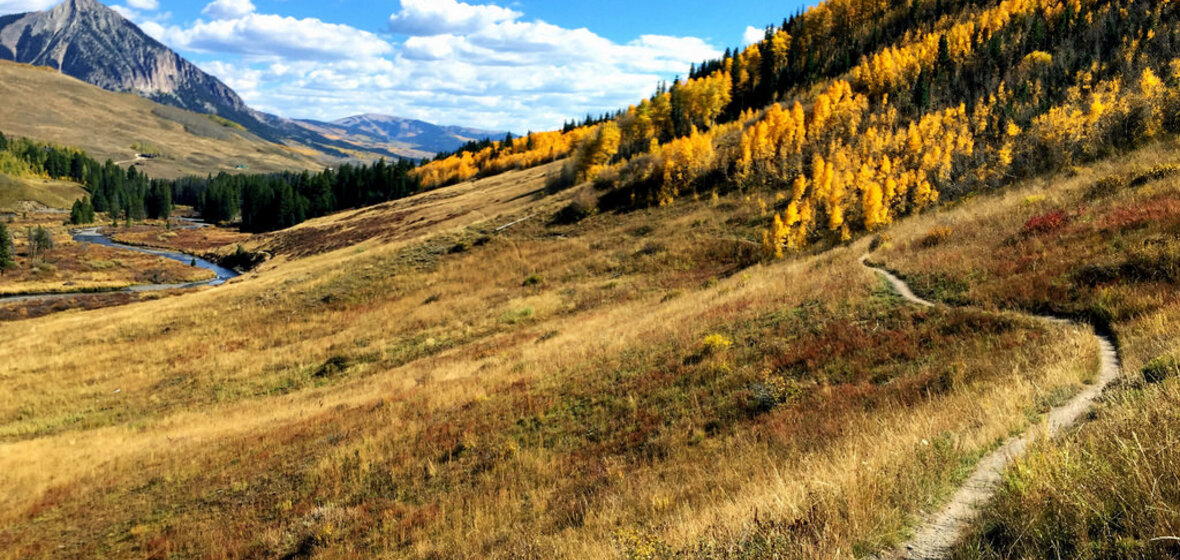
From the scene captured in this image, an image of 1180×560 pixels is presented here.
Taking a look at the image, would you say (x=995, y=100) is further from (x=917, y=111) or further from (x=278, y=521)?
(x=278, y=521)

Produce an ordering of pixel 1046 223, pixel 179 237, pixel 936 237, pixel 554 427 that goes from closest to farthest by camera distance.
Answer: pixel 554 427 < pixel 1046 223 < pixel 936 237 < pixel 179 237

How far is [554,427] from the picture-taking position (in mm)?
12750

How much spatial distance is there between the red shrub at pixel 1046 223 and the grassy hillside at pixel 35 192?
21867 centimetres

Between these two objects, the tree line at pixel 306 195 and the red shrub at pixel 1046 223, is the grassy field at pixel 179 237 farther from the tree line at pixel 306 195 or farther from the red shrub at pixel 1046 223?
the red shrub at pixel 1046 223

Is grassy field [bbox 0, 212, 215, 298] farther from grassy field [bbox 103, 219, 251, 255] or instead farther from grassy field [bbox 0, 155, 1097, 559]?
grassy field [bbox 0, 155, 1097, 559]

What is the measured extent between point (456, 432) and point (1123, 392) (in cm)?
1271

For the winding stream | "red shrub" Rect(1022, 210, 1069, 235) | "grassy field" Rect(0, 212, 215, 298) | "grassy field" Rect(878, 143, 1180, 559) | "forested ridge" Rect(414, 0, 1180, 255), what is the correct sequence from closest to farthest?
"grassy field" Rect(878, 143, 1180, 559)
"red shrub" Rect(1022, 210, 1069, 235)
"forested ridge" Rect(414, 0, 1180, 255)
the winding stream
"grassy field" Rect(0, 212, 215, 298)

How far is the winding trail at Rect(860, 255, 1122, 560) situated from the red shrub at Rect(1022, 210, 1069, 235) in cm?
1231

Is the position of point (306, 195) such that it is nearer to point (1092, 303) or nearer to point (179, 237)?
point (179, 237)

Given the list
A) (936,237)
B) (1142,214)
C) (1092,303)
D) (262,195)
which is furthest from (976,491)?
(262,195)

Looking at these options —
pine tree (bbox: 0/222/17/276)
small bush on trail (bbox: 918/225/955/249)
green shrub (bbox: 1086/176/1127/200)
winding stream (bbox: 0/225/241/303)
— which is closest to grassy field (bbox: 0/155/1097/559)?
small bush on trail (bbox: 918/225/955/249)

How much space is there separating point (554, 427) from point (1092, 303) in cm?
1249

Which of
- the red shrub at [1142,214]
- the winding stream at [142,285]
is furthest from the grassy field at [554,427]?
the winding stream at [142,285]

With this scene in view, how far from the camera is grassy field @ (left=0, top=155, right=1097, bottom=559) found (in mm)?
6520
